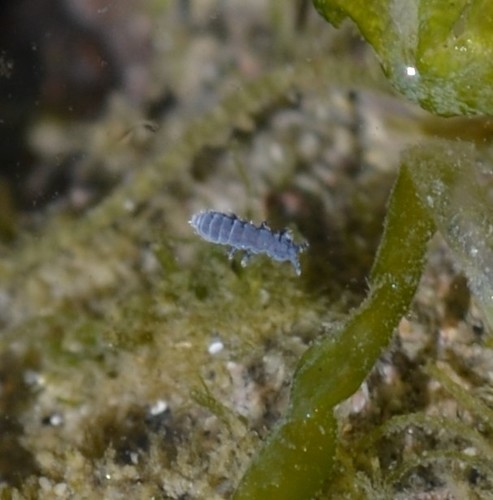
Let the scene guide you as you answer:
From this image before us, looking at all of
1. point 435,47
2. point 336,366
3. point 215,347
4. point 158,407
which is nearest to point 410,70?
point 435,47

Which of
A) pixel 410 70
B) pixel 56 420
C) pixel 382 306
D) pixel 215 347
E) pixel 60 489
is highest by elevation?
pixel 410 70

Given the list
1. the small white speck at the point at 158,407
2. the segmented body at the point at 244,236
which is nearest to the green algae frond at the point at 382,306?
the segmented body at the point at 244,236

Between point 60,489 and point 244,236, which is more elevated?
point 244,236

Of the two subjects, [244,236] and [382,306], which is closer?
[382,306]

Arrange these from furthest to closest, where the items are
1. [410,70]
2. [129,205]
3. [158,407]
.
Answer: [129,205], [158,407], [410,70]

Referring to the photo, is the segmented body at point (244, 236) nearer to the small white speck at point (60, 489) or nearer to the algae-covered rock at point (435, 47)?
the algae-covered rock at point (435, 47)

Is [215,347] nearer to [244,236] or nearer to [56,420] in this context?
[244,236]

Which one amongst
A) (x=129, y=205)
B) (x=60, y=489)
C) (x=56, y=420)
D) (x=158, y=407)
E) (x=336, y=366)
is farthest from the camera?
(x=129, y=205)
